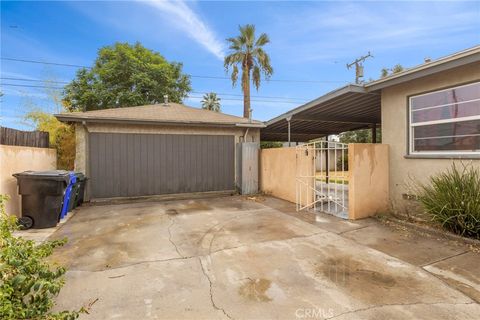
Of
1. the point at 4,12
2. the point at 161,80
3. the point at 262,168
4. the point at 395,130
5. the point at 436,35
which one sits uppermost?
the point at 161,80

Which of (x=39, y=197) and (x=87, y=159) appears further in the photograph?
(x=87, y=159)

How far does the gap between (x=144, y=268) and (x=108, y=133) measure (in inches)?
250

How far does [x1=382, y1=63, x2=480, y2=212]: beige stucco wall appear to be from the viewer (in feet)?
17.1

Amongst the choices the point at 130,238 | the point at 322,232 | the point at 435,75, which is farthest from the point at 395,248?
the point at 130,238

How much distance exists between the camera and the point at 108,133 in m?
8.53

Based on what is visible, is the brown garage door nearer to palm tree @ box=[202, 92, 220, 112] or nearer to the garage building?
the garage building

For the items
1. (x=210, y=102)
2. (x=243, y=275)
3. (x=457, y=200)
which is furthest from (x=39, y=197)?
(x=210, y=102)

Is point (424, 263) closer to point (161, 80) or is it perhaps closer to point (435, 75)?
point (435, 75)

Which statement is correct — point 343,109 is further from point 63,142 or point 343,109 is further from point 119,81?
point 119,81

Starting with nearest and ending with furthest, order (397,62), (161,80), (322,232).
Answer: (322,232)
(161,80)
(397,62)

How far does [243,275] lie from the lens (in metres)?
3.29

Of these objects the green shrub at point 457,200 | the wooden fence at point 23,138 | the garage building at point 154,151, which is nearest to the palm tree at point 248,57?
the garage building at point 154,151

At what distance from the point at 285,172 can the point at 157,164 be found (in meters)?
4.53

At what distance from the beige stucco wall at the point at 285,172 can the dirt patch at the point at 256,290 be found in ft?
15.3
